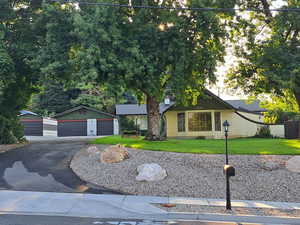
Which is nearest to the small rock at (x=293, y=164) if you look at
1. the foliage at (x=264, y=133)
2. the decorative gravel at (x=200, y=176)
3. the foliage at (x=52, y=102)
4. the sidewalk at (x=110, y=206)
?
the decorative gravel at (x=200, y=176)

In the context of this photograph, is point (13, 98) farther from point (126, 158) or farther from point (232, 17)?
point (232, 17)

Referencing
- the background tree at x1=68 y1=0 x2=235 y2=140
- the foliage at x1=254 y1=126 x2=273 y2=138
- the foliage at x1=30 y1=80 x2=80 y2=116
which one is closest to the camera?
the background tree at x1=68 y1=0 x2=235 y2=140

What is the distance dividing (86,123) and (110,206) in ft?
Answer: 86.6

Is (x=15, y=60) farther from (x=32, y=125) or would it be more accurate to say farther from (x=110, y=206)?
(x=32, y=125)

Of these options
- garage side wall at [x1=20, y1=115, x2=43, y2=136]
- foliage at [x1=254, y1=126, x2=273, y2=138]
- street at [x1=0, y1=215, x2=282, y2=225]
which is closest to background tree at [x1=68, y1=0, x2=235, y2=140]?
street at [x1=0, y1=215, x2=282, y2=225]

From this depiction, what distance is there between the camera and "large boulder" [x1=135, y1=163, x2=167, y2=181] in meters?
9.45

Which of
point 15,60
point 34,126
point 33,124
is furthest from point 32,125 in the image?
point 15,60

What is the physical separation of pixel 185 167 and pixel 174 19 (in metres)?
7.51

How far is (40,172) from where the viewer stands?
10.7 meters

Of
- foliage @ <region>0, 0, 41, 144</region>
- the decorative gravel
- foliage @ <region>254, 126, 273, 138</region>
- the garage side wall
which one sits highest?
foliage @ <region>0, 0, 41, 144</region>

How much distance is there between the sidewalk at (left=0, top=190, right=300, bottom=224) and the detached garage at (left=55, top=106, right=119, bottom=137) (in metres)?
24.5

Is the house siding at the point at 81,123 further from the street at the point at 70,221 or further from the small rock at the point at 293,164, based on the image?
the street at the point at 70,221

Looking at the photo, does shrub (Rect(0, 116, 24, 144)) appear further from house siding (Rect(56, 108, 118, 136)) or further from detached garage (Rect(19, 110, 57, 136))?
detached garage (Rect(19, 110, 57, 136))

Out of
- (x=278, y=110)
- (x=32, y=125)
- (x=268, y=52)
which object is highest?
(x=268, y=52)
